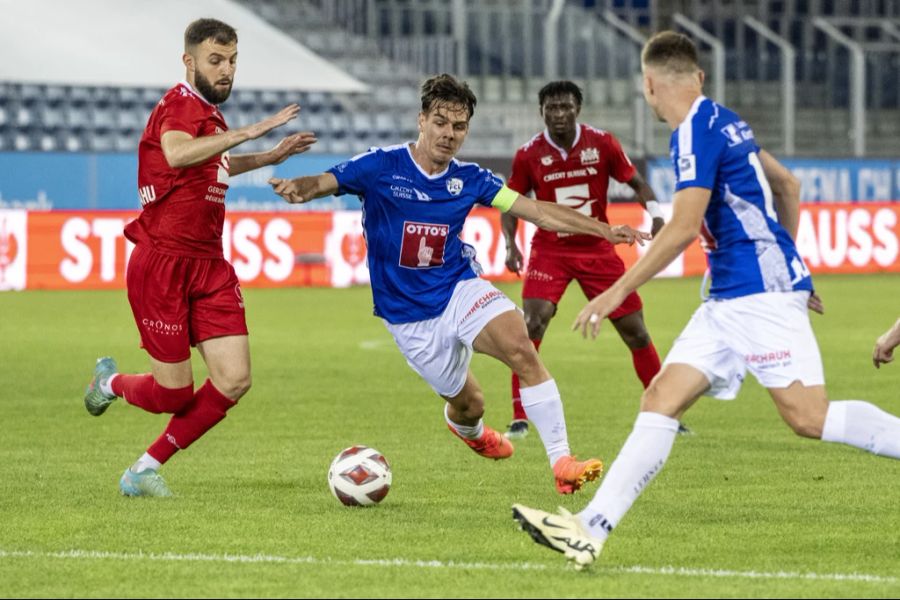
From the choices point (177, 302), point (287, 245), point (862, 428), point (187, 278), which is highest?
point (187, 278)

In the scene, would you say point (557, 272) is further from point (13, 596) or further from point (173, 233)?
point (13, 596)

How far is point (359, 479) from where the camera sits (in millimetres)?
7523

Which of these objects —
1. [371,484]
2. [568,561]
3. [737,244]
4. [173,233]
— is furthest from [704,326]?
[173,233]

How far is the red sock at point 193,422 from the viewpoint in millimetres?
7875

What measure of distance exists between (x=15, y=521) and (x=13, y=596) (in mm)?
1751

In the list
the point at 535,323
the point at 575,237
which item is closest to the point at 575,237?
the point at 575,237

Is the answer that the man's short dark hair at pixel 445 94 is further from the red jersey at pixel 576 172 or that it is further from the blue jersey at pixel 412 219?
the red jersey at pixel 576 172

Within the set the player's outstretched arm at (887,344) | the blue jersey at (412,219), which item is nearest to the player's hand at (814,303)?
the player's outstretched arm at (887,344)

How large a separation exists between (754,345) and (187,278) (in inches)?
119

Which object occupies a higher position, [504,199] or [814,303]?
[504,199]

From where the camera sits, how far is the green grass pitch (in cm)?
569

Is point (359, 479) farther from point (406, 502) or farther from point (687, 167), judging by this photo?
point (687, 167)

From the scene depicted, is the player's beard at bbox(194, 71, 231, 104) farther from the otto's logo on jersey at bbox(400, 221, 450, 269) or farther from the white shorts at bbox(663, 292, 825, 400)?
the white shorts at bbox(663, 292, 825, 400)

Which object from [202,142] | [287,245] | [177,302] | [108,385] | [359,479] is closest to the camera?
[202,142]
